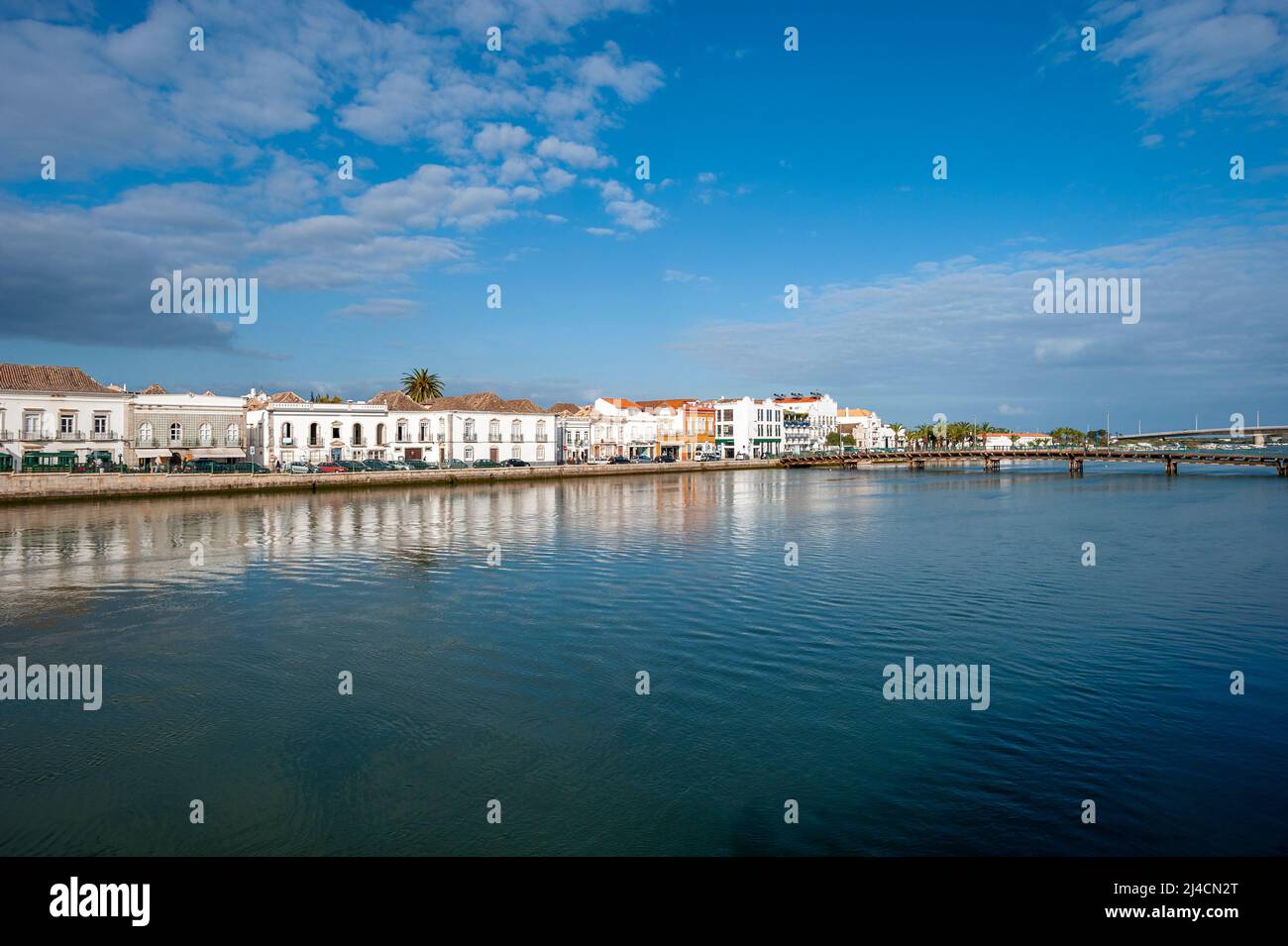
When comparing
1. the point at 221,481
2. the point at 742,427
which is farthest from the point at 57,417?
the point at 742,427

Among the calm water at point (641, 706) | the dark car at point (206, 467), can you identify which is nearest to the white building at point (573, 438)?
the dark car at point (206, 467)

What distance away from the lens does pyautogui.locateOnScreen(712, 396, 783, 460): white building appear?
124188 mm

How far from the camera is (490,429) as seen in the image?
84688 mm

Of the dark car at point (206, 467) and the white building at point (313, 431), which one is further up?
the white building at point (313, 431)

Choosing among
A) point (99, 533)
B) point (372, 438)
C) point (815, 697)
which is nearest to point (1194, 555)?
point (815, 697)

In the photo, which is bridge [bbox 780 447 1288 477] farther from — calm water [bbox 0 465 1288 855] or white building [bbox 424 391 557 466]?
calm water [bbox 0 465 1288 855]

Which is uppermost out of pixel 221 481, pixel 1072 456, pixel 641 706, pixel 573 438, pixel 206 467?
pixel 573 438

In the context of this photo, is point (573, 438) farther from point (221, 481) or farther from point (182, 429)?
point (221, 481)

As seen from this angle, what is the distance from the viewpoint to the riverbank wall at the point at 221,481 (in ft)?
153

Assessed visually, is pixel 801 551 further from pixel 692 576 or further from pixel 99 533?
pixel 99 533

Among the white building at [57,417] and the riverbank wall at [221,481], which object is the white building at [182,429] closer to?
the white building at [57,417]

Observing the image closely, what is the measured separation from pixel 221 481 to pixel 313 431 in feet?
56.5

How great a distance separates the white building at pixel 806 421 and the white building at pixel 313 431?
78515 millimetres
